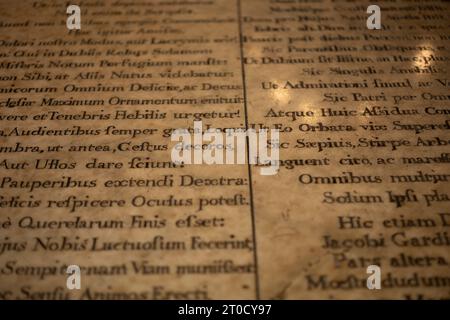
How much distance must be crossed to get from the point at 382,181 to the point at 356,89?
0.75 metres

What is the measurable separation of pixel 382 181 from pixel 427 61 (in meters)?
1.17

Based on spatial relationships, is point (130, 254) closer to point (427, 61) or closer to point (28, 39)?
point (28, 39)

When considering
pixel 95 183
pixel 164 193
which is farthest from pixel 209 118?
pixel 95 183

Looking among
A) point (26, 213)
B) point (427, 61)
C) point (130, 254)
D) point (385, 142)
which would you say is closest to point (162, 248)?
point (130, 254)

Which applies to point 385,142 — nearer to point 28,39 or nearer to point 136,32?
point 136,32

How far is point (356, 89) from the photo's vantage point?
Answer: 8.15ft

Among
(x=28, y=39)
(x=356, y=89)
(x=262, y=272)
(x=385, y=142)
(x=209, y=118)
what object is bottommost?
(x=262, y=272)

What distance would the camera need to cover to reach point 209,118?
2.35 m

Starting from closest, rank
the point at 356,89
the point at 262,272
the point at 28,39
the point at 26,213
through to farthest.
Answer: the point at 262,272, the point at 26,213, the point at 356,89, the point at 28,39

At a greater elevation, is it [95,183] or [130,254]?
[95,183]

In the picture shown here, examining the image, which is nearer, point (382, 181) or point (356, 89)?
point (382, 181)

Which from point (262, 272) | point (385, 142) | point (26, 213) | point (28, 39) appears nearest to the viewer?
point (262, 272)

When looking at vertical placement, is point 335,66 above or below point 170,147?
above

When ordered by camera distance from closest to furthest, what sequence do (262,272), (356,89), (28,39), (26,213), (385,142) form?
(262,272)
(26,213)
(385,142)
(356,89)
(28,39)
